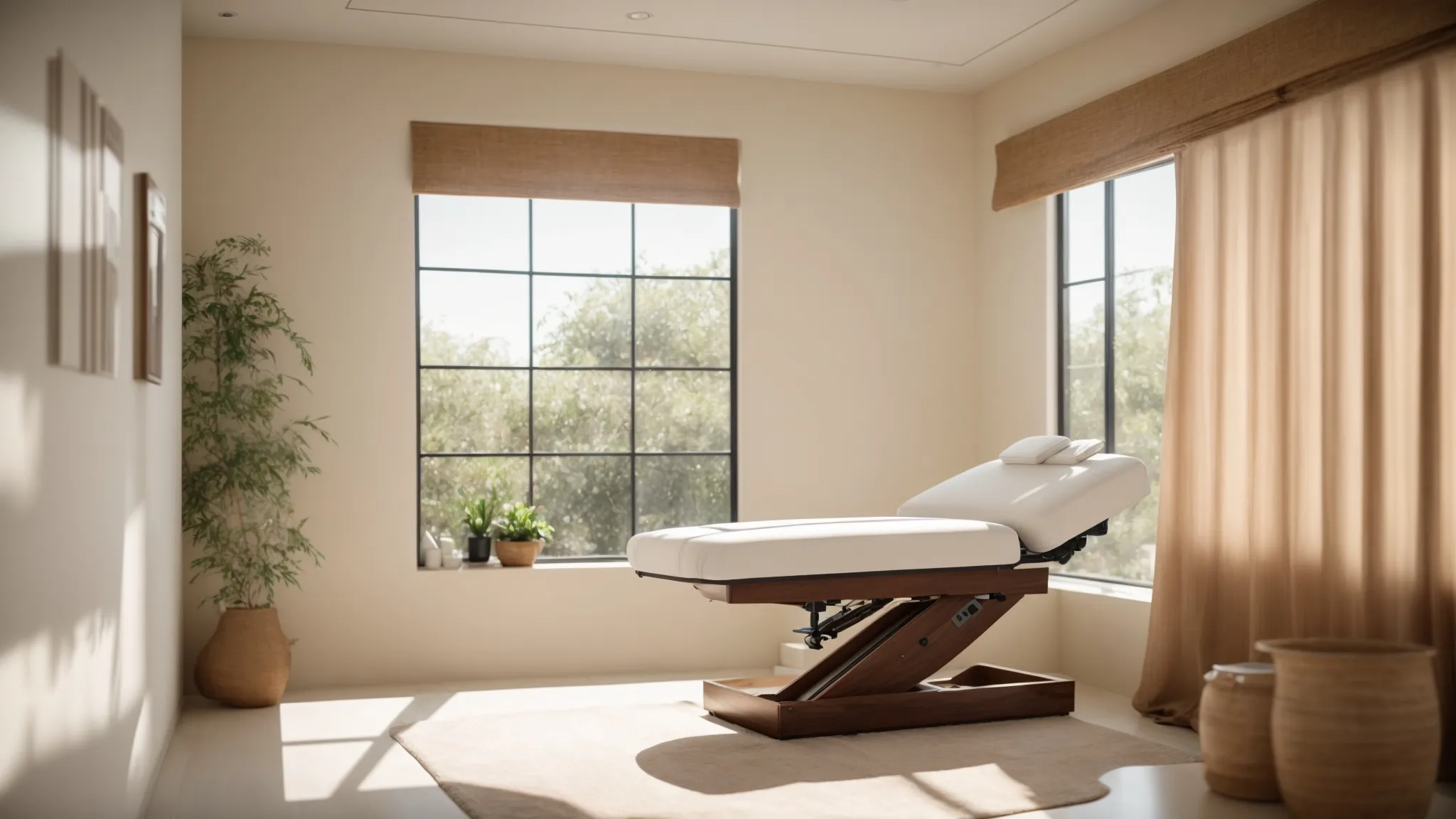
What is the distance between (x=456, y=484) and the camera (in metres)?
5.63

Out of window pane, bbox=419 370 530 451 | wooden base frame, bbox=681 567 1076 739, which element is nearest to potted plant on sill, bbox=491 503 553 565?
→ window pane, bbox=419 370 530 451

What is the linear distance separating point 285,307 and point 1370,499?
160 inches

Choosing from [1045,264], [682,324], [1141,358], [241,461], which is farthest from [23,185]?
[1045,264]

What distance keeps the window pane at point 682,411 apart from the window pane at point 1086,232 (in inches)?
64.6

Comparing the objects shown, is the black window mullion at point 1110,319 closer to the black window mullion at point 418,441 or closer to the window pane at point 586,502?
the window pane at point 586,502

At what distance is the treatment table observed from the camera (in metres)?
3.88

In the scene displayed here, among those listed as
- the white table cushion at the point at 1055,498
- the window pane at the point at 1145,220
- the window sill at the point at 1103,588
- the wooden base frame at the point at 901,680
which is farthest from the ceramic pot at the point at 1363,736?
the window pane at the point at 1145,220

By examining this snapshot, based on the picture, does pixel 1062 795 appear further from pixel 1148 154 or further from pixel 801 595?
pixel 1148 154

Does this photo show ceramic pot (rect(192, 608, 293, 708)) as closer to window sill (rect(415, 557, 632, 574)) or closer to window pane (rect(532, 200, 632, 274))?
window sill (rect(415, 557, 632, 574))

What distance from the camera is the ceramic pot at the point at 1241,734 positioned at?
11.0 feet

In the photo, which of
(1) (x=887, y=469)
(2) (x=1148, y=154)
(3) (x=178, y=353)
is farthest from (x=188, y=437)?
(2) (x=1148, y=154)

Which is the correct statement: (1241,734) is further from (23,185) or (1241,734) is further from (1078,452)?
(23,185)

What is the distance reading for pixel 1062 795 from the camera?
11.1ft

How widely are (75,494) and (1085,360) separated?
14.0 ft
